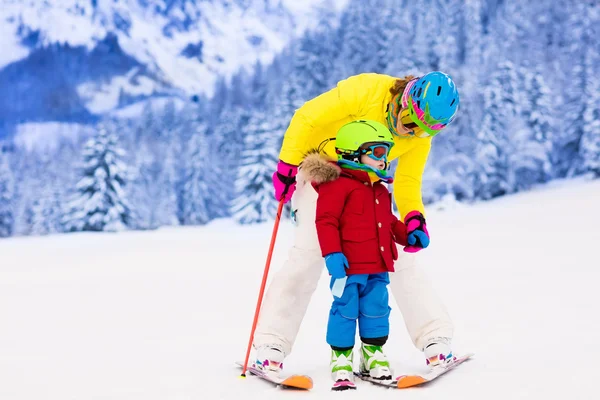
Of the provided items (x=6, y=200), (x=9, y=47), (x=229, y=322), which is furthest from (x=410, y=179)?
(x=9, y=47)

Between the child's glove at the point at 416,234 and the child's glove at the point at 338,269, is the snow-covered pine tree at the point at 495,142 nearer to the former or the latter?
the child's glove at the point at 416,234

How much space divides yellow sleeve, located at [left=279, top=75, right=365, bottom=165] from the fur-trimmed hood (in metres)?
0.24

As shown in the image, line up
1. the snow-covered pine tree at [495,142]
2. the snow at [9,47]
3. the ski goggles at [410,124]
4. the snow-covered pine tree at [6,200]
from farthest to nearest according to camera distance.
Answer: the snow at [9,47] < the snow-covered pine tree at [6,200] < the snow-covered pine tree at [495,142] < the ski goggles at [410,124]

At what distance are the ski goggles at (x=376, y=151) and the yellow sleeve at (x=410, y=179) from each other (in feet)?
1.59

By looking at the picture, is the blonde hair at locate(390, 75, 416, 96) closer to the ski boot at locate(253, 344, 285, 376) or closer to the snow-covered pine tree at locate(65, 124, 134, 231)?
the ski boot at locate(253, 344, 285, 376)

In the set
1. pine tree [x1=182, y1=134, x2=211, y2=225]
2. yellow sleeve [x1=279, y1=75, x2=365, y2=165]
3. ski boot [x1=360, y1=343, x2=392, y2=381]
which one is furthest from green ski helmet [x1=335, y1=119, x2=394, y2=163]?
pine tree [x1=182, y1=134, x2=211, y2=225]

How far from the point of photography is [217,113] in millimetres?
38938

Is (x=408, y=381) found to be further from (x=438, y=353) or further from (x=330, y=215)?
(x=330, y=215)

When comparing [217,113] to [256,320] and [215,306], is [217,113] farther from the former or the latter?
[256,320]

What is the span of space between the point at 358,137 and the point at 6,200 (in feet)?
111

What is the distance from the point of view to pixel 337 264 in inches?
107

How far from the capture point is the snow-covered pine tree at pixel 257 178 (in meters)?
23.8

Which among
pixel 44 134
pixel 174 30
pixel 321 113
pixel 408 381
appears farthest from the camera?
pixel 174 30

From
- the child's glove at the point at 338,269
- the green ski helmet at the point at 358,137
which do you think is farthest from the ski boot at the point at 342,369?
the green ski helmet at the point at 358,137
